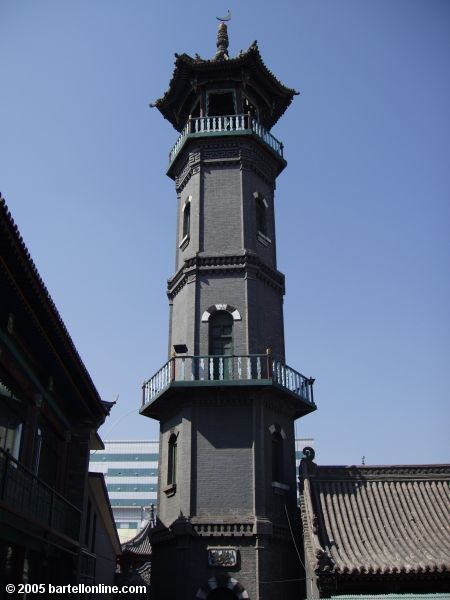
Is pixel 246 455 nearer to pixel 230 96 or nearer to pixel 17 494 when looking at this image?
pixel 17 494

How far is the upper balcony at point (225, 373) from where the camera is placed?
66.7ft

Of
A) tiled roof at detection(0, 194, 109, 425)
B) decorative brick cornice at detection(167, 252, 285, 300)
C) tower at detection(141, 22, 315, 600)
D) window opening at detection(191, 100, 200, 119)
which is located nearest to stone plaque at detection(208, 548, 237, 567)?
tower at detection(141, 22, 315, 600)

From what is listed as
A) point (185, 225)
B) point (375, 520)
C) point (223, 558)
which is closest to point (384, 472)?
point (375, 520)

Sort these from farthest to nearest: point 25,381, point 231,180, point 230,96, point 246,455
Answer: point 230,96 → point 231,180 → point 246,455 → point 25,381

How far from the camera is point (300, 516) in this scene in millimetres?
20719

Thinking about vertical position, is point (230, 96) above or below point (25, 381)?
above

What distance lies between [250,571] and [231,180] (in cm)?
1391

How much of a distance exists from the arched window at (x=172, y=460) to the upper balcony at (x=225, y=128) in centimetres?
1166

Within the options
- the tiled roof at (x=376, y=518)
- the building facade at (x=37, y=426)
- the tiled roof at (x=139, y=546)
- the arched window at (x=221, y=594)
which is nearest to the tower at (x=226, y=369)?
the arched window at (x=221, y=594)

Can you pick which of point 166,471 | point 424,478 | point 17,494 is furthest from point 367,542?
point 17,494

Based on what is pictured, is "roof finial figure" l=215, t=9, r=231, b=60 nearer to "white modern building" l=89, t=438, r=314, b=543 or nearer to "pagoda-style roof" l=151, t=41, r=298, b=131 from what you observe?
"pagoda-style roof" l=151, t=41, r=298, b=131

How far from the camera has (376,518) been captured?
2020 centimetres

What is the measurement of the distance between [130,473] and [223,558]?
237ft

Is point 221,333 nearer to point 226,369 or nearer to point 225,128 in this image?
point 226,369
